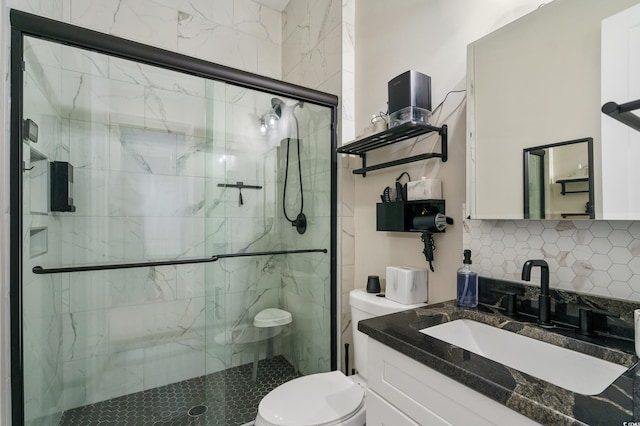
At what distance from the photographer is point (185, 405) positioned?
1679mm

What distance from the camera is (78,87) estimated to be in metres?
1.45

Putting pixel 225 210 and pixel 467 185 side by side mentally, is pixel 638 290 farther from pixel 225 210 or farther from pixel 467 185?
pixel 225 210

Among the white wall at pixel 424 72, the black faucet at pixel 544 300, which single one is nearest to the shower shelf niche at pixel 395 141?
the white wall at pixel 424 72

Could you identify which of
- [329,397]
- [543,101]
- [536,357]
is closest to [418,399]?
[536,357]

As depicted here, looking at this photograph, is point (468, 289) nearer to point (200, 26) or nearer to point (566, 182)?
point (566, 182)

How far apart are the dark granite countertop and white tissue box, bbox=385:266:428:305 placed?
292 mm

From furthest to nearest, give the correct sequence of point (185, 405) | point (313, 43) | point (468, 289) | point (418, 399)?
point (313, 43)
point (185, 405)
point (468, 289)
point (418, 399)

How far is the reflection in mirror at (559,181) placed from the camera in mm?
892

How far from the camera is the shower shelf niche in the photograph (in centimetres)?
132

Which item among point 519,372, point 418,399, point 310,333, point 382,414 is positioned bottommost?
point 310,333

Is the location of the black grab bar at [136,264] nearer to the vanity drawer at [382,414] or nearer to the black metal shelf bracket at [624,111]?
the vanity drawer at [382,414]

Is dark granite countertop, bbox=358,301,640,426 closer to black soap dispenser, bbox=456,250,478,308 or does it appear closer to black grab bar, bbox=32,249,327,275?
black soap dispenser, bbox=456,250,478,308

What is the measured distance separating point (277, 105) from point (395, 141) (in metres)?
0.78

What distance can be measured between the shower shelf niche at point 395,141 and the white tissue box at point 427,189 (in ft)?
0.33
